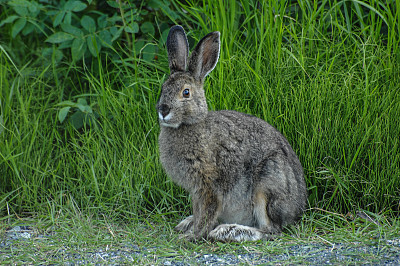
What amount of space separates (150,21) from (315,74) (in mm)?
1734

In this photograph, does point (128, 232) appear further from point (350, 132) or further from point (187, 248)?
point (350, 132)

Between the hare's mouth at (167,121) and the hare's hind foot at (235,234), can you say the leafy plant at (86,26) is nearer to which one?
the hare's mouth at (167,121)

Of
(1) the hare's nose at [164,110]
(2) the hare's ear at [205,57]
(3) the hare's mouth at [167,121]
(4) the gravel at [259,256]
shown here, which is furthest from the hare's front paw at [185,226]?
(2) the hare's ear at [205,57]

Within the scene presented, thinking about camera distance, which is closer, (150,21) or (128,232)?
(128,232)

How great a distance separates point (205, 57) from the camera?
4.32 meters

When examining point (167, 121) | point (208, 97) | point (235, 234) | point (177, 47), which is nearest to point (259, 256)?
point (235, 234)

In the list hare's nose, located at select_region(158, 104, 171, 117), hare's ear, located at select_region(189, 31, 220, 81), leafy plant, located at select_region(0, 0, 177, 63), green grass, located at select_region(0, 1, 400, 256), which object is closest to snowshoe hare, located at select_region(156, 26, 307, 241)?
hare's ear, located at select_region(189, 31, 220, 81)

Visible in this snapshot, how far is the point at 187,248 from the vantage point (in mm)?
4133

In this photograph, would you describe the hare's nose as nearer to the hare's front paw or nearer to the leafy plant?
the hare's front paw

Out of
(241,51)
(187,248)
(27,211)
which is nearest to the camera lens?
(187,248)

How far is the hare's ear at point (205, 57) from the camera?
13.9 ft

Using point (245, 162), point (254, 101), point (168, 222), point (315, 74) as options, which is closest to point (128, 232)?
point (168, 222)

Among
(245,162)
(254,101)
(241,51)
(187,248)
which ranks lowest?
(187,248)

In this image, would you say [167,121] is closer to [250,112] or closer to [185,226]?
[185,226]
